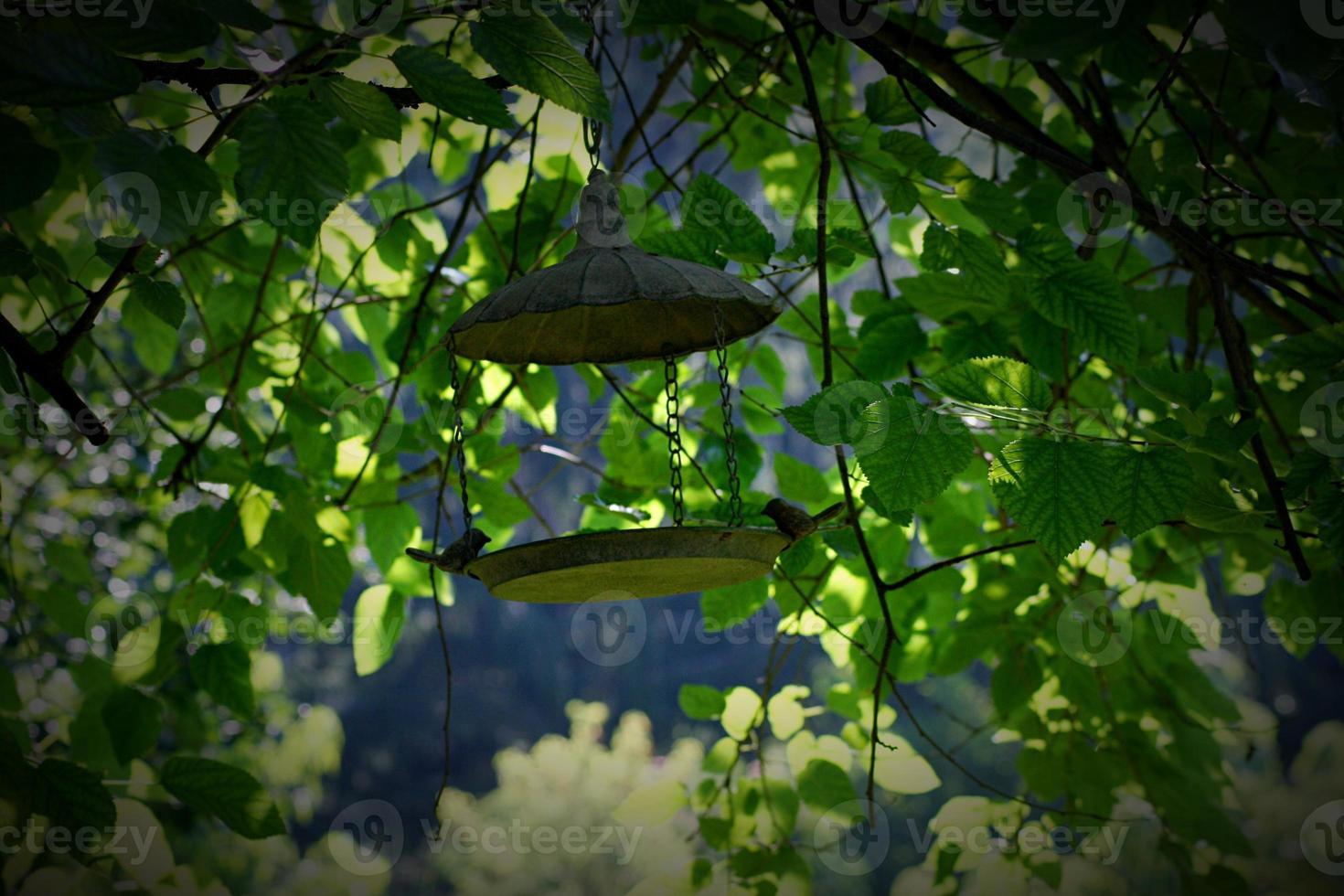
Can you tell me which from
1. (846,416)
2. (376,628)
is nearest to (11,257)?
(846,416)

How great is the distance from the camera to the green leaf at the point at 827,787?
4.46 ft

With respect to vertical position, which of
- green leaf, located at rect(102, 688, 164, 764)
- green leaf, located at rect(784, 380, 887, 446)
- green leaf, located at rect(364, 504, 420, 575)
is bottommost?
green leaf, located at rect(102, 688, 164, 764)

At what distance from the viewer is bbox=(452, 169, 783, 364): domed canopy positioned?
2.50 feet

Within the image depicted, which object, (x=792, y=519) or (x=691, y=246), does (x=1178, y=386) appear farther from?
(x=691, y=246)

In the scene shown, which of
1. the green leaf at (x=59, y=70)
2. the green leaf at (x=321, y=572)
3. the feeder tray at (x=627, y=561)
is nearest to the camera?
the green leaf at (x=59, y=70)

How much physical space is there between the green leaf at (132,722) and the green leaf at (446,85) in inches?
30.3

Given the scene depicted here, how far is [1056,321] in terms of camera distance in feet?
2.94

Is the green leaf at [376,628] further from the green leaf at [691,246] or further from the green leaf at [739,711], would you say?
the green leaf at [691,246]

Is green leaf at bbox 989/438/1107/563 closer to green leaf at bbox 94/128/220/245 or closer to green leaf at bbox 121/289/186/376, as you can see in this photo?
green leaf at bbox 94/128/220/245

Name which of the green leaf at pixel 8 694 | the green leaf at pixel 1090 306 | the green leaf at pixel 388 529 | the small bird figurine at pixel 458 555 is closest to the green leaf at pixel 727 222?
A: the green leaf at pixel 1090 306

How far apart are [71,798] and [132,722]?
0.29 meters

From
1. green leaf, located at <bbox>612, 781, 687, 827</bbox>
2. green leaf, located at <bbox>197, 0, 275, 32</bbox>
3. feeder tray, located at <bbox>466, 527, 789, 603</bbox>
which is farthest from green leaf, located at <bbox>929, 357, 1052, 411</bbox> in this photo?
green leaf, located at <bbox>612, 781, 687, 827</bbox>

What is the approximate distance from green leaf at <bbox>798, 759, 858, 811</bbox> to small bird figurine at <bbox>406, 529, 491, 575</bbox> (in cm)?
Result: 72

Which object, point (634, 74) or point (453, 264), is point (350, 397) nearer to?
point (453, 264)
